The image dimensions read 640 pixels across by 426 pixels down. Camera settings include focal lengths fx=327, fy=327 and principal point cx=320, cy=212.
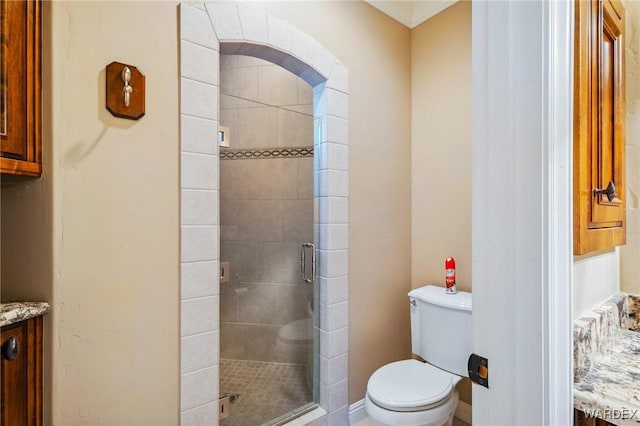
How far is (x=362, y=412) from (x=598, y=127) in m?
1.78

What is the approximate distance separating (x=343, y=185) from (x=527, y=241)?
1275mm

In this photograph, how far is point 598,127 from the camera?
81cm

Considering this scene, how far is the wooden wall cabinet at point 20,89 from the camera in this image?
96 centimetres

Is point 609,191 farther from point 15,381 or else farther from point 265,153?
point 265,153

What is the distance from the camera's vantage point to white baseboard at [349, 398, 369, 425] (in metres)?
1.82

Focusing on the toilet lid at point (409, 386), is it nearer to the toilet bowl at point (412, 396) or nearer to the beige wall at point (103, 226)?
the toilet bowl at point (412, 396)

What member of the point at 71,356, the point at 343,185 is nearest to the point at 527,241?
the point at 343,185

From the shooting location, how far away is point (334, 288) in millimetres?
1773

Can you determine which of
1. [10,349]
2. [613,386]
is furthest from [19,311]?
[613,386]

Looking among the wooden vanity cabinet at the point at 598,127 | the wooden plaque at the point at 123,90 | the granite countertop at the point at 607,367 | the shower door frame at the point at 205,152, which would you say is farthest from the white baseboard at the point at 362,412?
the wooden plaque at the point at 123,90

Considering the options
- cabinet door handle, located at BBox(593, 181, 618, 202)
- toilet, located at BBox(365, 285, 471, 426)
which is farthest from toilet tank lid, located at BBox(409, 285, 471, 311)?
cabinet door handle, located at BBox(593, 181, 618, 202)

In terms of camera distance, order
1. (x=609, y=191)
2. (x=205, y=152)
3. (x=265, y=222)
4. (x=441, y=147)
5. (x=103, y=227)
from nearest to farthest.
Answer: (x=609, y=191) → (x=103, y=227) → (x=205, y=152) → (x=441, y=147) → (x=265, y=222)

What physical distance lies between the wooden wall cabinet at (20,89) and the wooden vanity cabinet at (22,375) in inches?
19.0

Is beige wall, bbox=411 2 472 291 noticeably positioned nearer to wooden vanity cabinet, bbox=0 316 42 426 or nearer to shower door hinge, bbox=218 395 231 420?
shower door hinge, bbox=218 395 231 420
